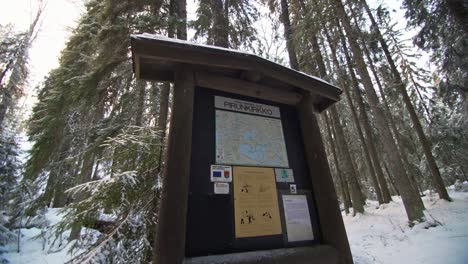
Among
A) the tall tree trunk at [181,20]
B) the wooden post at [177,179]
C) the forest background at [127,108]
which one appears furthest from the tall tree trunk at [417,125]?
the wooden post at [177,179]

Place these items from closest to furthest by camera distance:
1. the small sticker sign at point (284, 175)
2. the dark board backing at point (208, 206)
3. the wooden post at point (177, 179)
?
the wooden post at point (177, 179), the dark board backing at point (208, 206), the small sticker sign at point (284, 175)

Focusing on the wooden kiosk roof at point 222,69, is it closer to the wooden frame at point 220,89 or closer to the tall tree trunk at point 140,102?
the wooden frame at point 220,89

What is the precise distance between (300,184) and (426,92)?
13.1 meters

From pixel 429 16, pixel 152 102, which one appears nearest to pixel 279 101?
pixel 152 102

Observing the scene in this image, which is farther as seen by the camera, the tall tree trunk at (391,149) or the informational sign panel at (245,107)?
the tall tree trunk at (391,149)

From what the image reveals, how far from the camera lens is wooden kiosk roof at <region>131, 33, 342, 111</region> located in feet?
6.40

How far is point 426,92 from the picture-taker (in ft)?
36.6

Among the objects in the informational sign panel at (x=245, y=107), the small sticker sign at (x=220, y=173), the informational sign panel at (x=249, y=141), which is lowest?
the small sticker sign at (x=220, y=173)

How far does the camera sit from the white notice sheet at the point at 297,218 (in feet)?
6.79

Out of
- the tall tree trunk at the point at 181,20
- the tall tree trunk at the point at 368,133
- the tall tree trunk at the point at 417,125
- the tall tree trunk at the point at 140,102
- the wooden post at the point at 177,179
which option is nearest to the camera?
the wooden post at the point at 177,179

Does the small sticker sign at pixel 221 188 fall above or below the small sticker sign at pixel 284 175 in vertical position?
below

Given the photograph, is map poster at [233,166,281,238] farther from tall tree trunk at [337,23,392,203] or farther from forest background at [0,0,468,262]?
tall tree trunk at [337,23,392,203]

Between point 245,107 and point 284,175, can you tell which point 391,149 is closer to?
point 284,175

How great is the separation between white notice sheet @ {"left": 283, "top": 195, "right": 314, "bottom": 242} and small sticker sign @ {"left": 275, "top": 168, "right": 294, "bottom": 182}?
0.17 m
